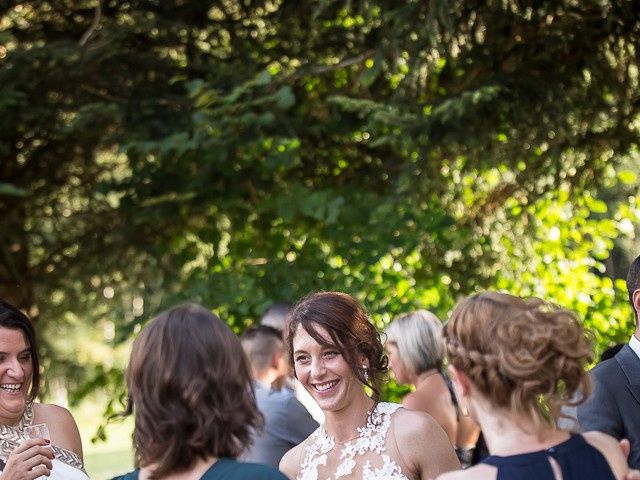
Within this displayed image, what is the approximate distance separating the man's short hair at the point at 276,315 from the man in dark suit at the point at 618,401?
133 inches

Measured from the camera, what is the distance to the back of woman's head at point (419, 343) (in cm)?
636

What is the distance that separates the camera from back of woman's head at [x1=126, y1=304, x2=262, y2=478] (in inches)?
118

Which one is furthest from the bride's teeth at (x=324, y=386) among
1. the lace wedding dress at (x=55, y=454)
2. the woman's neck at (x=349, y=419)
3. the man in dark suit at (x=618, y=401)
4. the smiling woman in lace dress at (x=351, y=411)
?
the lace wedding dress at (x=55, y=454)

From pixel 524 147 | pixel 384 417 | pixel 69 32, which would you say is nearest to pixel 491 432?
pixel 384 417

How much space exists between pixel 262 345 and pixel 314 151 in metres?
2.62

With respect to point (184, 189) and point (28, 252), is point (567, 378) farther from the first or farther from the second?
point (28, 252)

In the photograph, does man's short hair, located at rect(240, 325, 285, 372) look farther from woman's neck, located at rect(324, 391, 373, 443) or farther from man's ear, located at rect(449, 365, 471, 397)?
man's ear, located at rect(449, 365, 471, 397)

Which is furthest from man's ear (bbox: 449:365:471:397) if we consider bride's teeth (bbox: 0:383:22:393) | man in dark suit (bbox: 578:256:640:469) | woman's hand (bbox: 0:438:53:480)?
bride's teeth (bbox: 0:383:22:393)

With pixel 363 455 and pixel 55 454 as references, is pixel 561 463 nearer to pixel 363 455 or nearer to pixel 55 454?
pixel 363 455

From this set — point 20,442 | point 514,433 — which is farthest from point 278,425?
point 514,433

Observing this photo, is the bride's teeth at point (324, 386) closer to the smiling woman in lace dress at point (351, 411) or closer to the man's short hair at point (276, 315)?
the smiling woman in lace dress at point (351, 411)

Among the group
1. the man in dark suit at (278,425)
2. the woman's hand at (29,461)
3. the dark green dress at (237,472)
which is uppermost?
the dark green dress at (237,472)

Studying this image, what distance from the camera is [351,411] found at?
430 centimetres

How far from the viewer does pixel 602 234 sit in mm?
9078
